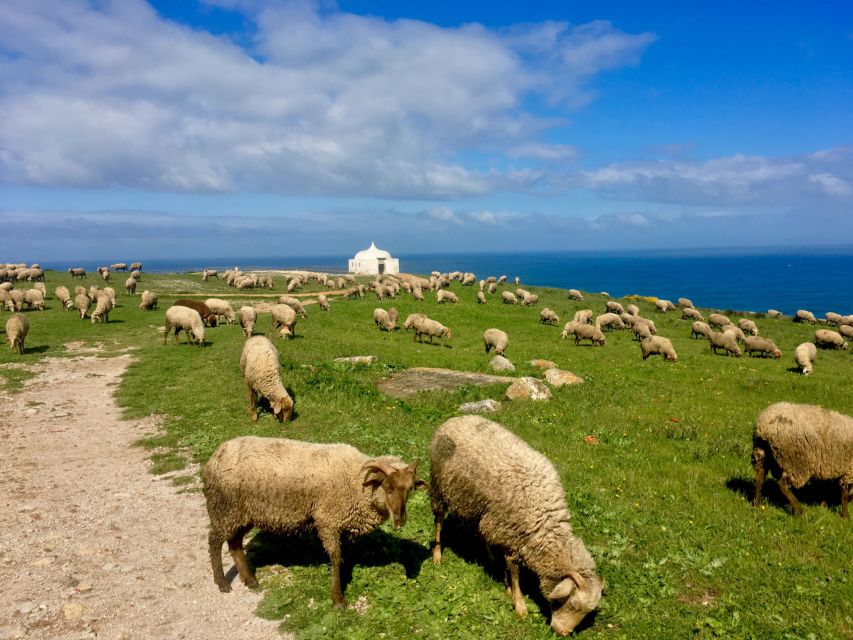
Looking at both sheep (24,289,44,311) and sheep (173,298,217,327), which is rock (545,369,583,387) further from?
sheep (24,289,44,311)

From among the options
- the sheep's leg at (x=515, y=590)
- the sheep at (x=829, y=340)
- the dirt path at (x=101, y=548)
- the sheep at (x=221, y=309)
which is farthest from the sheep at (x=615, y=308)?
the sheep's leg at (x=515, y=590)

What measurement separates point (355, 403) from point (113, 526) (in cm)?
824

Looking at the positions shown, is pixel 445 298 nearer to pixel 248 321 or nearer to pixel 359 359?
pixel 248 321

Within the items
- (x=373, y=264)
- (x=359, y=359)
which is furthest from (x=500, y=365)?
(x=373, y=264)

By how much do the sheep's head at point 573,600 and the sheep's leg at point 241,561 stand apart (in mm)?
4780

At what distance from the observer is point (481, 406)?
16438mm

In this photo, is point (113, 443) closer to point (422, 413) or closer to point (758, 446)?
point (422, 413)

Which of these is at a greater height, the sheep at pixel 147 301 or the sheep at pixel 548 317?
the sheep at pixel 147 301

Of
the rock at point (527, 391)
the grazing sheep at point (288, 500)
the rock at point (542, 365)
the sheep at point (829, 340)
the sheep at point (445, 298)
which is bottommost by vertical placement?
the sheep at point (829, 340)

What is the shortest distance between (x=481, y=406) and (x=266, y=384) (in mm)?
7167

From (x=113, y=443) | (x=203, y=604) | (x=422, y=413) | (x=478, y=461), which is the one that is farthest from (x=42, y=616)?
(x=422, y=413)

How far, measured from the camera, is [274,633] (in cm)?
696

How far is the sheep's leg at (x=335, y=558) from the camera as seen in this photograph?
7.48 m

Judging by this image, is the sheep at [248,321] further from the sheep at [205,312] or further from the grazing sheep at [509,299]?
the grazing sheep at [509,299]
